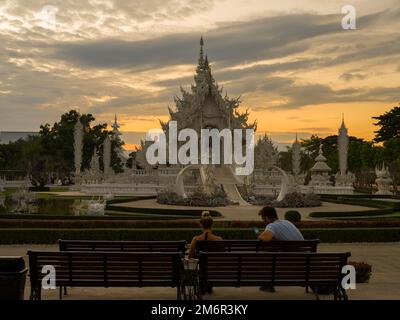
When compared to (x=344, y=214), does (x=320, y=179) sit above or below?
above

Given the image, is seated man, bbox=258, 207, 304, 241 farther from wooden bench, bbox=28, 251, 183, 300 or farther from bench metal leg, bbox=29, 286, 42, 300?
bench metal leg, bbox=29, 286, 42, 300

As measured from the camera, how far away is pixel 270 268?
35.0 feet

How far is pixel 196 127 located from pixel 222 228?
43.3 m

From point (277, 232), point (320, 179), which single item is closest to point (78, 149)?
point (320, 179)

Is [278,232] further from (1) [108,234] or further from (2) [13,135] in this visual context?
(2) [13,135]

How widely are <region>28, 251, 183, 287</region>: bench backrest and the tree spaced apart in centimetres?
7686

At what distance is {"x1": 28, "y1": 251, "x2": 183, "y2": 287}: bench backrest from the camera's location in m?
10.6

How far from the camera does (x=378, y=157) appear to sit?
82938 millimetres

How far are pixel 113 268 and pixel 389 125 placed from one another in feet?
256

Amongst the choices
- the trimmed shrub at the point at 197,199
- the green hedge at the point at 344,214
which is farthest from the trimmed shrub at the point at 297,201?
the green hedge at the point at 344,214

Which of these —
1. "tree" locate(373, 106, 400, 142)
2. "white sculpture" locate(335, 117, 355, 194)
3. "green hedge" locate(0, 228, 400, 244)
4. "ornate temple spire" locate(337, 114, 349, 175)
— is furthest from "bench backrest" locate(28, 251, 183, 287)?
"tree" locate(373, 106, 400, 142)

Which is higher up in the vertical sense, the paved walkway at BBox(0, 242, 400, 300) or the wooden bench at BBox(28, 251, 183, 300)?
the wooden bench at BBox(28, 251, 183, 300)

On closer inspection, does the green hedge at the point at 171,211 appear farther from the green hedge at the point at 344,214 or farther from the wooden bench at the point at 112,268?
the wooden bench at the point at 112,268
